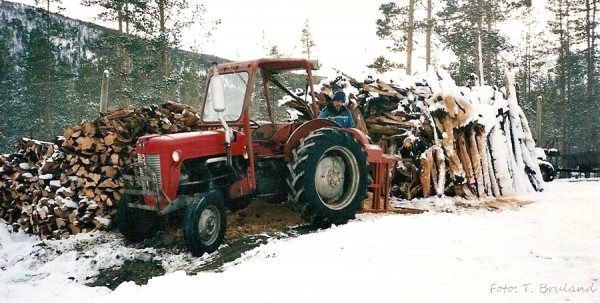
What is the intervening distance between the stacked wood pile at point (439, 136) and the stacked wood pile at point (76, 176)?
382 cm

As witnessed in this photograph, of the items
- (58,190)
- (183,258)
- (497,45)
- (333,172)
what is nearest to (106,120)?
→ (58,190)

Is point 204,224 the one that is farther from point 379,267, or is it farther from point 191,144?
point 379,267

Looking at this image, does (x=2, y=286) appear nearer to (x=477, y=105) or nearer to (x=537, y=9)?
(x=477, y=105)

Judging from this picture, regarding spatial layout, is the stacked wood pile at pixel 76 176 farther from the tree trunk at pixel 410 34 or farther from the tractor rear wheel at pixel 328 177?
the tree trunk at pixel 410 34

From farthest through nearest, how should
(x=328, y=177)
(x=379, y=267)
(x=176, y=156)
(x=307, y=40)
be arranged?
(x=307, y=40) → (x=328, y=177) → (x=176, y=156) → (x=379, y=267)

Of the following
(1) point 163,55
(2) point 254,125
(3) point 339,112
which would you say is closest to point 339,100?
(3) point 339,112

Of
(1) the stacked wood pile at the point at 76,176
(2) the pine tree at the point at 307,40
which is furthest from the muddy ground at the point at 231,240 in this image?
(2) the pine tree at the point at 307,40

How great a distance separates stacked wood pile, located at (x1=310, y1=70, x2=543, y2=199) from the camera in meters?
8.10

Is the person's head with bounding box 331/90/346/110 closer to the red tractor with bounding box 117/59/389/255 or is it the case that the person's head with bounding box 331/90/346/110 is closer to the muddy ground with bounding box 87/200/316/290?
the red tractor with bounding box 117/59/389/255

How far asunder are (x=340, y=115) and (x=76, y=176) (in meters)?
4.26

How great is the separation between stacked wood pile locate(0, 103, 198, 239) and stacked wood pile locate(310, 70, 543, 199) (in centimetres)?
382

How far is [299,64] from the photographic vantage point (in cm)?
578

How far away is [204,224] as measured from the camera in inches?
184

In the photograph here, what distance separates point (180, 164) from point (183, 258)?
1.05 metres
